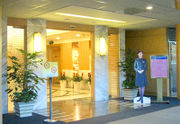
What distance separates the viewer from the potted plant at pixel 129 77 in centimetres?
917

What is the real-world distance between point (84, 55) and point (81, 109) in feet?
20.0

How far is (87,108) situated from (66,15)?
288 centimetres

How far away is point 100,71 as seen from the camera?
30.5ft

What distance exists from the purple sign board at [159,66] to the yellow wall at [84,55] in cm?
514

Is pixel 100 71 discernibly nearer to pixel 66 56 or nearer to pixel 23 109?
pixel 23 109

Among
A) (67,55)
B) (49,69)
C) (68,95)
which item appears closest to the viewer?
(49,69)

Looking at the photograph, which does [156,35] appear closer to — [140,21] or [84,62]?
[140,21]

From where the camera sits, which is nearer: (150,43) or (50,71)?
(50,71)

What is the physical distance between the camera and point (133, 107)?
7.74 meters

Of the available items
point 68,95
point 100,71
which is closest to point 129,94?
point 100,71

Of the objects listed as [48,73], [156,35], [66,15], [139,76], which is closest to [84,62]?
[156,35]

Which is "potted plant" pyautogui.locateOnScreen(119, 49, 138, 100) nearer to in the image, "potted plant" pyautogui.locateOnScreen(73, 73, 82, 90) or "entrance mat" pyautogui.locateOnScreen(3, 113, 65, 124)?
"potted plant" pyautogui.locateOnScreen(73, 73, 82, 90)

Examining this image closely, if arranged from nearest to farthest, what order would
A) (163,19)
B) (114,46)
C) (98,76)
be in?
1. (163,19)
2. (98,76)
3. (114,46)

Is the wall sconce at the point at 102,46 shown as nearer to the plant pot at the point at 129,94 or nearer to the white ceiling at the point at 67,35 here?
the plant pot at the point at 129,94
